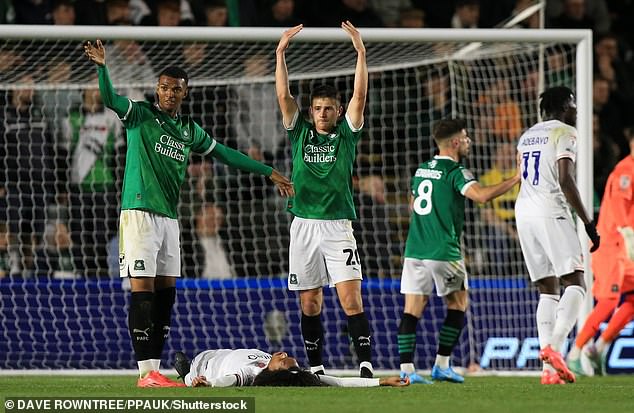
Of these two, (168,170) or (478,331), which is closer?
(168,170)

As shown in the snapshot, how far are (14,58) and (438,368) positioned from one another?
4730 mm

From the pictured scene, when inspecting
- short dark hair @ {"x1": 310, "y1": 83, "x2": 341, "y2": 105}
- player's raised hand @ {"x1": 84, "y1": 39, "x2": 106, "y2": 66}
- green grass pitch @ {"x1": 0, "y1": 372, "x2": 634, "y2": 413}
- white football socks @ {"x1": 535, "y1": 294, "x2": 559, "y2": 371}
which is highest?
player's raised hand @ {"x1": 84, "y1": 39, "x2": 106, "y2": 66}

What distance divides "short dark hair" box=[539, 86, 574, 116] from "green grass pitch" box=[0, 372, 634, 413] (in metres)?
1.87

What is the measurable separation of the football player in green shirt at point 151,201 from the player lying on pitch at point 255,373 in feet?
0.82

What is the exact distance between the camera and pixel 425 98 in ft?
41.9

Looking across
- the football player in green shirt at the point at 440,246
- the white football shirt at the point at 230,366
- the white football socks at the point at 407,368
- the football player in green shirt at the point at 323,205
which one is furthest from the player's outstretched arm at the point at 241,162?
the white football socks at the point at 407,368

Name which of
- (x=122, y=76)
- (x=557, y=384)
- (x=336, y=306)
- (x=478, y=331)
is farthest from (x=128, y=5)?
(x=557, y=384)

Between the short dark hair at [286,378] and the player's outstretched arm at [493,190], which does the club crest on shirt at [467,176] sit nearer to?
the player's outstretched arm at [493,190]

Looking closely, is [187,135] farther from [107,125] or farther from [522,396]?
[107,125]

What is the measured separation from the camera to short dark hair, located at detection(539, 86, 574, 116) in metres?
8.83

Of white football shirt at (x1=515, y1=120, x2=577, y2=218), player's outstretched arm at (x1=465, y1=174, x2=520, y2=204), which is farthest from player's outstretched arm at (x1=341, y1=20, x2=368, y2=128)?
white football shirt at (x1=515, y1=120, x2=577, y2=218)

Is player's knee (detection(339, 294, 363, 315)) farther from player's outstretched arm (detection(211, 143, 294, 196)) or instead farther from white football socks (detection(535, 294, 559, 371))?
white football socks (detection(535, 294, 559, 371))

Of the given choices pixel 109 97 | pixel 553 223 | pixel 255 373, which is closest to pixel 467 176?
pixel 553 223

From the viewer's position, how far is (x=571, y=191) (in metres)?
8.46
